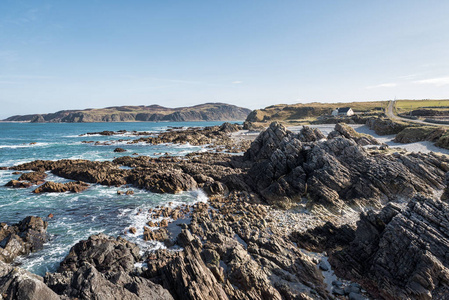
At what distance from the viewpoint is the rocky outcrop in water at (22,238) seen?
60.8 feet

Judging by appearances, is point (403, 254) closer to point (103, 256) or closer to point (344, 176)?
point (344, 176)

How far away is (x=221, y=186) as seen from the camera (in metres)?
33.1

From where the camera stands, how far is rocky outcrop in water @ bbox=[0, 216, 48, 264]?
60.8 ft

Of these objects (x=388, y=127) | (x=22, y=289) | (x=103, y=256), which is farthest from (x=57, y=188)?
(x=388, y=127)

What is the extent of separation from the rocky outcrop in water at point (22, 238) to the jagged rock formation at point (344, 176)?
75.4 feet

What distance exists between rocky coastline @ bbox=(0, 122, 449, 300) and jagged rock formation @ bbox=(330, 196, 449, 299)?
2.3 inches

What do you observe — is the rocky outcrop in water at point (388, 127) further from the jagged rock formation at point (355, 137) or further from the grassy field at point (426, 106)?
the grassy field at point (426, 106)

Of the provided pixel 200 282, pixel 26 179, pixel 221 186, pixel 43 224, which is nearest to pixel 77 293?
pixel 200 282

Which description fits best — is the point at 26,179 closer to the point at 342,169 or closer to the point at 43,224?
the point at 43,224

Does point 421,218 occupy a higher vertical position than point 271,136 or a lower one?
lower

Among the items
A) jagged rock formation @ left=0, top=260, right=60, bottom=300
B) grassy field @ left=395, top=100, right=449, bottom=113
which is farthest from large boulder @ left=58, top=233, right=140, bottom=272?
grassy field @ left=395, top=100, right=449, bottom=113

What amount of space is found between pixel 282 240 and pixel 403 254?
788 cm

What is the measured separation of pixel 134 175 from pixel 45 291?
3043 centimetres

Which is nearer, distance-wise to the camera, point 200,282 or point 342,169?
point 200,282
